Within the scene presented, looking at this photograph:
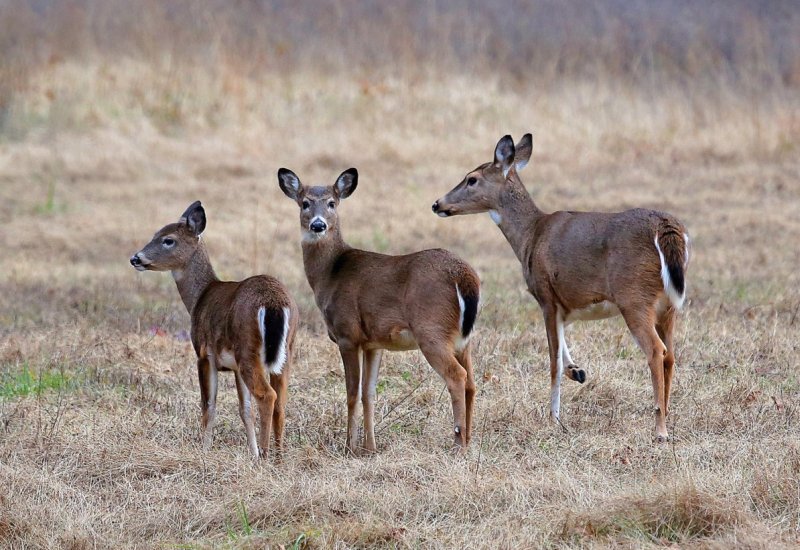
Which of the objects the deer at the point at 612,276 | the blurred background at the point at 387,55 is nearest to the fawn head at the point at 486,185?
the deer at the point at 612,276

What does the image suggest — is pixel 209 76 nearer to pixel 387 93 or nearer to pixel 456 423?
pixel 387 93

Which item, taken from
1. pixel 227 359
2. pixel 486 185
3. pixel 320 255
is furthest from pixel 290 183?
pixel 227 359

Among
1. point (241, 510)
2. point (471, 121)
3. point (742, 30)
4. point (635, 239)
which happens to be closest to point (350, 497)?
point (241, 510)

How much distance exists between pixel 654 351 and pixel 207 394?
2.44 m

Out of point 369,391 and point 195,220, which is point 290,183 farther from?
point 369,391

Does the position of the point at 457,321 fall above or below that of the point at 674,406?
above

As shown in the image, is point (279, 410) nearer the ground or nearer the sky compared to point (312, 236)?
nearer the ground

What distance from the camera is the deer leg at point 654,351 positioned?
283 inches

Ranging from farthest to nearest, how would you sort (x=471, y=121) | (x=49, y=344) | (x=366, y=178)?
(x=471, y=121), (x=366, y=178), (x=49, y=344)

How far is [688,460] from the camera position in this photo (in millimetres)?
6461

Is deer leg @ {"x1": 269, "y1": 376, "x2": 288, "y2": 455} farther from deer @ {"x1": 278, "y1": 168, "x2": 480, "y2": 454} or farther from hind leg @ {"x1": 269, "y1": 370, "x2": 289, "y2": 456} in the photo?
deer @ {"x1": 278, "y1": 168, "x2": 480, "y2": 454}

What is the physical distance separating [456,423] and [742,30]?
1644 centimetres

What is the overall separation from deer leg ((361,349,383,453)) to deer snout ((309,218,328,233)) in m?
0.81

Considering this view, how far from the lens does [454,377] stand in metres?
6.96
